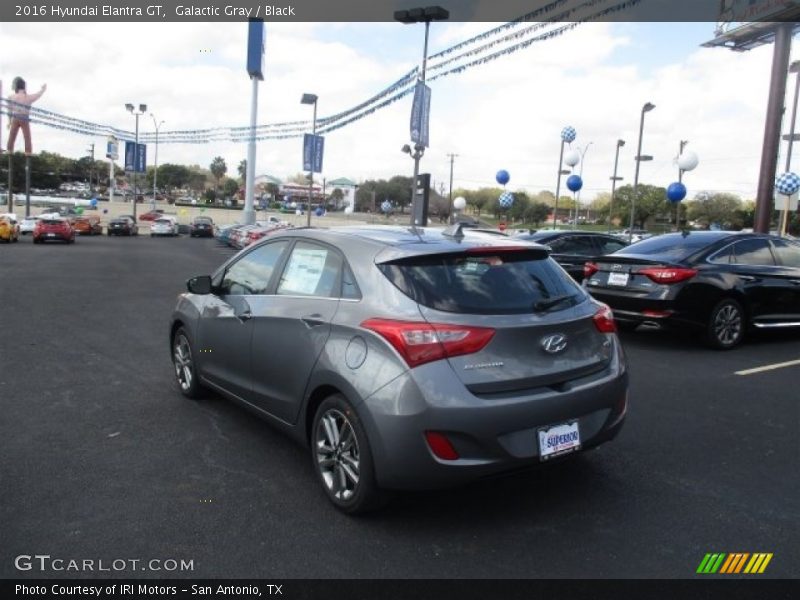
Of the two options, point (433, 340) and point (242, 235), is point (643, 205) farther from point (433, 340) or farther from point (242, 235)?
point (433, 340)

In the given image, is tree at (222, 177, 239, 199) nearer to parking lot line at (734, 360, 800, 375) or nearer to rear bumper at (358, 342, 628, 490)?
parking lot line at (734, 360, 800, 375)

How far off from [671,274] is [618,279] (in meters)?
0.67

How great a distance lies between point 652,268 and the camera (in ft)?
26.2

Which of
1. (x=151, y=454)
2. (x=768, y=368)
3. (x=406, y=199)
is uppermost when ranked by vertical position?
(x=406, y=199)

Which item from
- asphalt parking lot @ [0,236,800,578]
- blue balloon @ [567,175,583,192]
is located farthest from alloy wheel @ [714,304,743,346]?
blue balloon @ [567,175,583,192]

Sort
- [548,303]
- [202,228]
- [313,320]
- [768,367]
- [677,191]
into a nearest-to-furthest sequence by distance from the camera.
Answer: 1. [548,303]
2. [313,320]
3. [768,367]
4. [677,191]
5. [202,228]

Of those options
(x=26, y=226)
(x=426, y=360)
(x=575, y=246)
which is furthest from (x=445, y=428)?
(x=26, y=226)

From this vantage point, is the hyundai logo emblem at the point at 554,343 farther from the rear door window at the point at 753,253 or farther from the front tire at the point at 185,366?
the rear door window at the point at 753,253

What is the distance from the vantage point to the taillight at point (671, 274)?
7.81 meters

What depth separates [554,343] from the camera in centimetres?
345

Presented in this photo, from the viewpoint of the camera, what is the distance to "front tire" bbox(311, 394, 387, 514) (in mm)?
3316

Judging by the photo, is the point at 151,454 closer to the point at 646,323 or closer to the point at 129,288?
the point at 646,323
